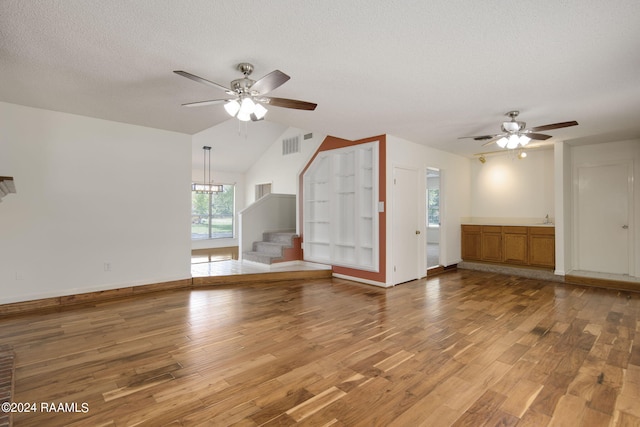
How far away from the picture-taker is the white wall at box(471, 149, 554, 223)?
6.64 metres

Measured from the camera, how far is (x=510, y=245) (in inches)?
263

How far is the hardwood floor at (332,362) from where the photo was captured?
6.63ft

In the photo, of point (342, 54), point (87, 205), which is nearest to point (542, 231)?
point (342, 54)

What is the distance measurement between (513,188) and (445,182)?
1.61 metres

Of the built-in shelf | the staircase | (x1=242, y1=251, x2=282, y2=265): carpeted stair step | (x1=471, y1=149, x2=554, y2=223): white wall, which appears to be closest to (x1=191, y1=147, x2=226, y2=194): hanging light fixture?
the staircase

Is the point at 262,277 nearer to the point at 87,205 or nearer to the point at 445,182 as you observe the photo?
the point at 87,205

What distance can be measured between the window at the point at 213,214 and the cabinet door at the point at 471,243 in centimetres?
762

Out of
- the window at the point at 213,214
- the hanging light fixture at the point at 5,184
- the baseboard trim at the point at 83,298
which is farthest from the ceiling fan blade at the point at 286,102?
the window at the point at 213,214

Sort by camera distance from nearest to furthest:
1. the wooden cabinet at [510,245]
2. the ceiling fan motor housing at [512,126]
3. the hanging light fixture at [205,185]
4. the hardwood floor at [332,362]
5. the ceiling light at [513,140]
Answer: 1. the hardwood floor at [332,362]
2. the ceiling fan motor housing at [512,126]
3. the ceiling light at [513,140]
4. the wooden cabinet at [510,245]
5. the hanging light fixture at [205,185]

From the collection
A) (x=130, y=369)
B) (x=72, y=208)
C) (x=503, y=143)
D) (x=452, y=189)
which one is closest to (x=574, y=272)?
(x=452, y=189)

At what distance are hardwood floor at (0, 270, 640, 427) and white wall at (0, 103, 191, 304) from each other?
1.90 ft

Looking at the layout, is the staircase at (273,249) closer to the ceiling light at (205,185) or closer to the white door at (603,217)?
the ceiling light at (205,185)

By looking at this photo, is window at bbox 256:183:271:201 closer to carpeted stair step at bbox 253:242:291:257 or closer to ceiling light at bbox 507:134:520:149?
carpeted stair step at bbox 253:242:291:257

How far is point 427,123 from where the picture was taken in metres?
4.70
